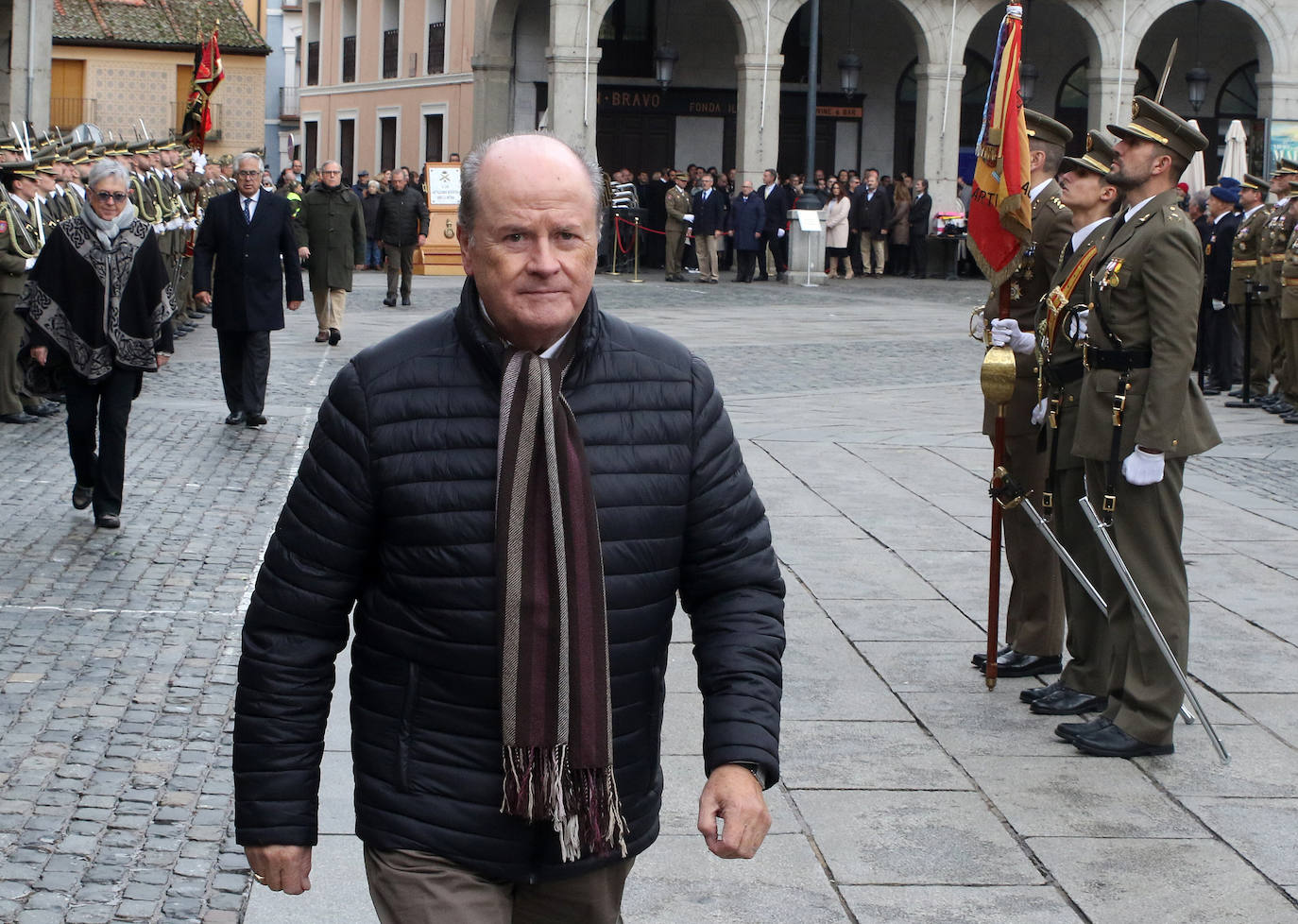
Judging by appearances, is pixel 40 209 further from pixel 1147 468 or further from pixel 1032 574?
pixel 1147 468

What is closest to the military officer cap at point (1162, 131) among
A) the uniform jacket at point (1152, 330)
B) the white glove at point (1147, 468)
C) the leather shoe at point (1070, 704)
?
the uniform jacket at point (1152, 330)

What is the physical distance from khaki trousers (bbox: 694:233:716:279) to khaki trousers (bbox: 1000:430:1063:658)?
24864 mm

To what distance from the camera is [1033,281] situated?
22.6 ft

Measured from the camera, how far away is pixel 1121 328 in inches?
233

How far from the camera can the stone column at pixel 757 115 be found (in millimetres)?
34375

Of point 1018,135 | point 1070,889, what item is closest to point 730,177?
point 1018,135

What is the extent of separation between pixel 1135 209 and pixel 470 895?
12.8ft

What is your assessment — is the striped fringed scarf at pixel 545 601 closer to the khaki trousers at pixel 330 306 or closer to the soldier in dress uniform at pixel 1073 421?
the soldier in dress uniform at pixel 1073 421

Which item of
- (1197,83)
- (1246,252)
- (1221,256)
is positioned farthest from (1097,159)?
(1197,83)

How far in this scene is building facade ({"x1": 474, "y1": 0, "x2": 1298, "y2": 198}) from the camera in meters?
35.5

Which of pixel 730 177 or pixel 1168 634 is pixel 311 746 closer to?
pixel 1168 634

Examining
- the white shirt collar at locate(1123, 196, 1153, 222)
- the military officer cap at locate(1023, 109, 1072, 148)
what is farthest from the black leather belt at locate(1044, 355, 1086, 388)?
the military officer cap at locate(1023, 109, 1072, 148)

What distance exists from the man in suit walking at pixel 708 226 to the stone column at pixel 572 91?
268 centimetres

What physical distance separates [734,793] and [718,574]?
354 mm
